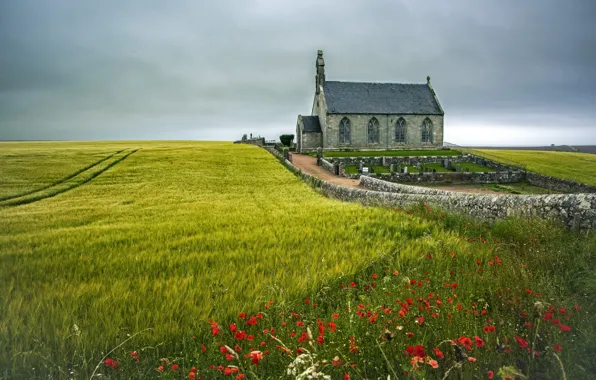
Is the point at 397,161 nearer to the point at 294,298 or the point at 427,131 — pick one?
the point at 427,131

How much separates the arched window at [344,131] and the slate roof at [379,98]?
1.51 m

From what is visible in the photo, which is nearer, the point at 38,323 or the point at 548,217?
the point at 38,323

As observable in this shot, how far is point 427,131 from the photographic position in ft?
186

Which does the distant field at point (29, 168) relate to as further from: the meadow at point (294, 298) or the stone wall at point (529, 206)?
the stone wall at point (529, 206)

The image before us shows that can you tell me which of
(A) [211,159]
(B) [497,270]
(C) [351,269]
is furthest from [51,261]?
(A) [211,159]

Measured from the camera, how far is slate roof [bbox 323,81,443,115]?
53.9m

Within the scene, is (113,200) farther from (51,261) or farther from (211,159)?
(211,159)

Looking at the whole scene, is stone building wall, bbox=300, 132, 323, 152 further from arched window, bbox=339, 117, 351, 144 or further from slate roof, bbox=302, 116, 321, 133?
arched window, bbox=339, 117, 351, 144

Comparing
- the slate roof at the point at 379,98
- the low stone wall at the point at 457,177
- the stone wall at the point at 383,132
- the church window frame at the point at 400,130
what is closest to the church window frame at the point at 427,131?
the stone wall at the point at 383,132

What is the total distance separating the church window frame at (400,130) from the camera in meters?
55.7

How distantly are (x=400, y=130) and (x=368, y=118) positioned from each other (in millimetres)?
6034

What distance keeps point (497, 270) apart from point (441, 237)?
220cm

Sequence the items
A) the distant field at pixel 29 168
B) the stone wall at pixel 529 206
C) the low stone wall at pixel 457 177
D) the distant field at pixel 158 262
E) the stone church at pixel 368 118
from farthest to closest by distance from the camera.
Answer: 1. the stone church at pixel 368 118
2. the low stone wall at pixel 457 177
3. the distant field at pixel 29 168
4. the stone wall at pixel 529 206
5. the distant field at pixel 158 262

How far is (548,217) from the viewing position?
24.8 feet
